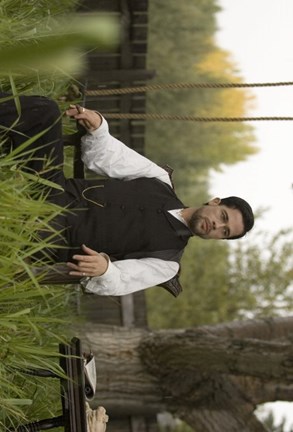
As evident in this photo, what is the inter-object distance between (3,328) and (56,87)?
1690mm

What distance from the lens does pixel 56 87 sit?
3.37 meters

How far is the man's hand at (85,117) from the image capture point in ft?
6.95

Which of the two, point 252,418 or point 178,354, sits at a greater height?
point 178,354

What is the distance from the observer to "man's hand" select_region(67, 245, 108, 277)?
1.88 meters

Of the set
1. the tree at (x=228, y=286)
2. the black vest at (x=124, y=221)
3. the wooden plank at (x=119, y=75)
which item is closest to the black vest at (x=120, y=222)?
the black vest at (x=124, y=221)

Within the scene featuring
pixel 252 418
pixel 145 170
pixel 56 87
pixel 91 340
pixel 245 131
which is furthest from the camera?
pixel 245 131

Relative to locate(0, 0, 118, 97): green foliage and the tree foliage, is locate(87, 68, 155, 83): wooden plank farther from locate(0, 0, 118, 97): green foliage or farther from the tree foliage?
the tree foliage

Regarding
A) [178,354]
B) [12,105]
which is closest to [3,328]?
[12,105]

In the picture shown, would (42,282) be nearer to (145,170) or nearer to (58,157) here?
(58,157)

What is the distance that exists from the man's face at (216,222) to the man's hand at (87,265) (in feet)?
1.14

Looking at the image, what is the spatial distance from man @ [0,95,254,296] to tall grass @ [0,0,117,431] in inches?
3.1

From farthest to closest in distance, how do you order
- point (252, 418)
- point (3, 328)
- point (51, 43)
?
point (252, 418)
point (3, 328)
point (51, 43)

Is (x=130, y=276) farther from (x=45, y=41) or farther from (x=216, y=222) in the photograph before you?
(x=45, y=41)

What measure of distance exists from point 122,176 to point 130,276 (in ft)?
1.18
